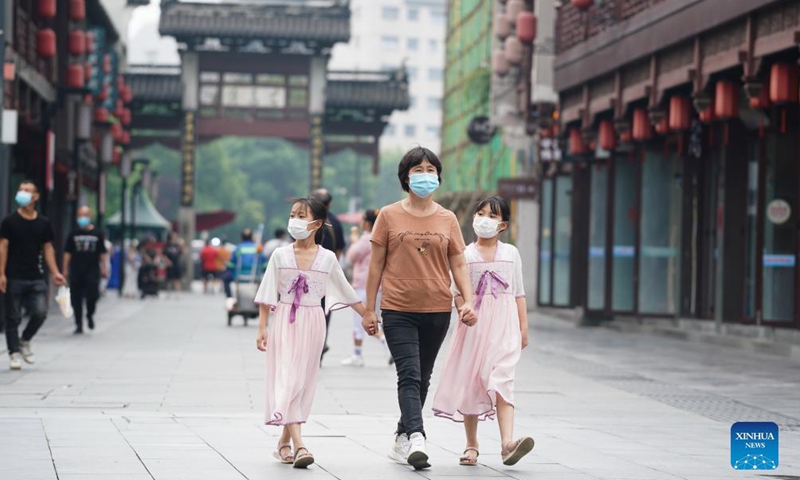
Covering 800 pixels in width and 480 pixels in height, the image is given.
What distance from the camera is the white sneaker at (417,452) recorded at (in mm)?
9234

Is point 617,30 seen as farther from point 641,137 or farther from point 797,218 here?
point 797,218

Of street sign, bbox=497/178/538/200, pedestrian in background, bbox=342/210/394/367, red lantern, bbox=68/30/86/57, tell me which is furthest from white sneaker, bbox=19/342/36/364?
red lantern, bbox=68/30/86/57

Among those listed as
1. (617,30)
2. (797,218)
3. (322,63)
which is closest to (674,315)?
(617,30)

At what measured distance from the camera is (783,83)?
2034cm

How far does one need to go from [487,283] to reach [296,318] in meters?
1.17

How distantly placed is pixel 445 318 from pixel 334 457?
42.2 inches

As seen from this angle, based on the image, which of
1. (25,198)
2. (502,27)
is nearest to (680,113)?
(25,198)

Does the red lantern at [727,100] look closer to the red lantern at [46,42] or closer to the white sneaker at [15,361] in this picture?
the white sneaker at [15,361]

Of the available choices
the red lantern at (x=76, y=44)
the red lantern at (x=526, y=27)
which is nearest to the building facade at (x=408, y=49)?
the red lantern at (x=76, y=44)

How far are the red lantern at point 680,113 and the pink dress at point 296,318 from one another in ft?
52.7

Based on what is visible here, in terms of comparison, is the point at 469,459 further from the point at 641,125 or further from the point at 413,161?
the point at 641,125

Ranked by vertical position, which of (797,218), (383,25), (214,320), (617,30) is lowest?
(214,320)

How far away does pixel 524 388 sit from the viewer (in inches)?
636

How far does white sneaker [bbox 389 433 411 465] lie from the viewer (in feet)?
31.6
